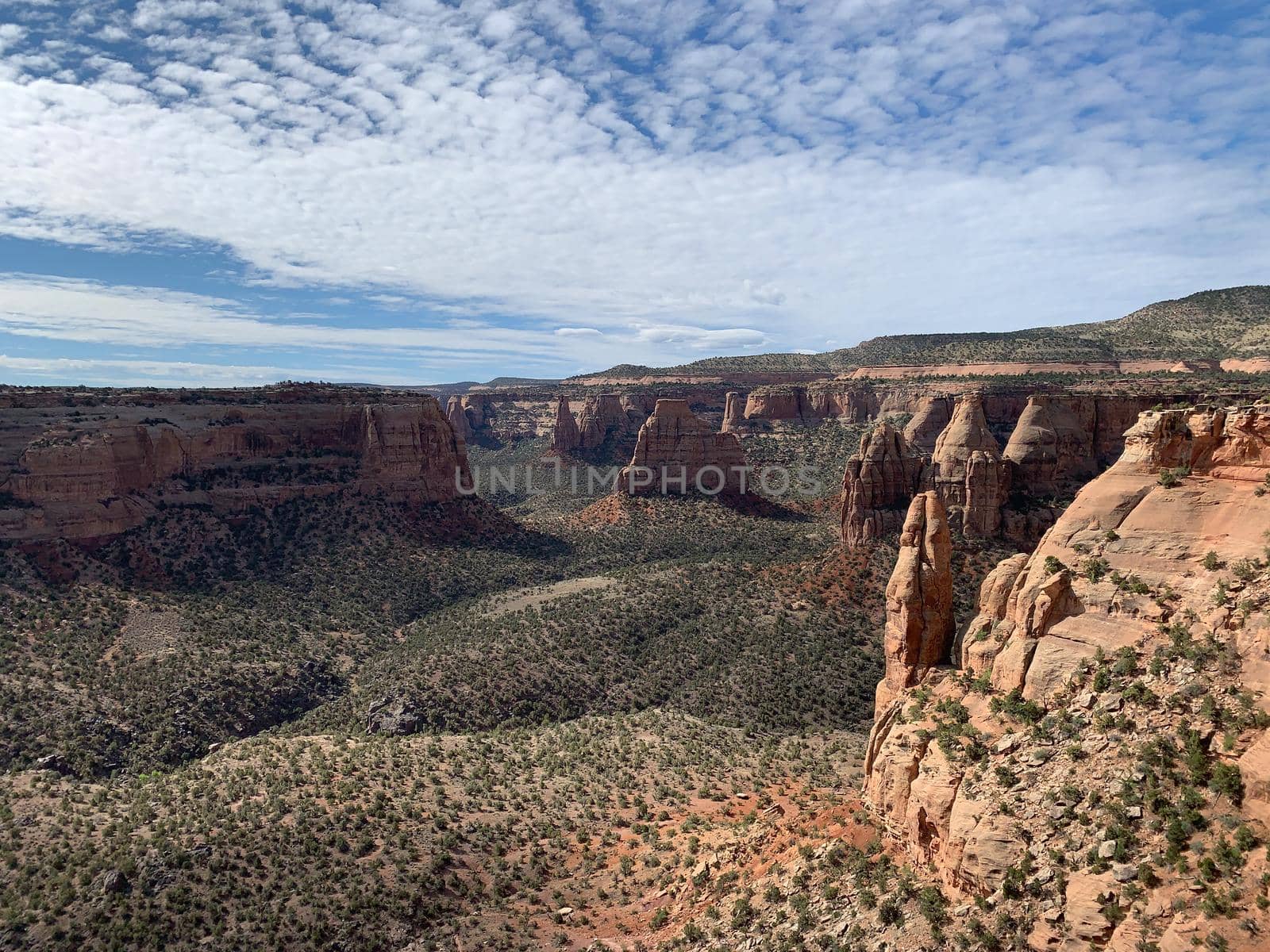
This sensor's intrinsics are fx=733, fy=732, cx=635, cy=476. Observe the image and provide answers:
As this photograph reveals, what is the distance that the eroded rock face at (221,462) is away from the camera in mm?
61375

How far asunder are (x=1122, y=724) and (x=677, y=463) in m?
82.3

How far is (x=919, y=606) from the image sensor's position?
2930cm

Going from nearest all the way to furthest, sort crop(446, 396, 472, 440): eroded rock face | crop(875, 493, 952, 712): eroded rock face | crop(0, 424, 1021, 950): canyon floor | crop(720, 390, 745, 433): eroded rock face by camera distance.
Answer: crop(0, 424, 1021, 950): canyon floor → crop(875, 493, 952, 712): eroded rock face → crop(720, 390, 745, 433): eroded rock face → crop(446, 396, 472, 440): eroded rock face

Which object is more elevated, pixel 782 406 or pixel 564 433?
pixel 782 406

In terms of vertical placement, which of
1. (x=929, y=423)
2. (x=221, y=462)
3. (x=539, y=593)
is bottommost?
(x=539, y=593)

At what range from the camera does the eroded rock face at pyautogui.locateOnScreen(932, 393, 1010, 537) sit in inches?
2042

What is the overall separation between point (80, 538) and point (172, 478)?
36.0 feet

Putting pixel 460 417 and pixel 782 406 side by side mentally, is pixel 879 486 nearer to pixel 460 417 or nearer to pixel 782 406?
pixel 782 406

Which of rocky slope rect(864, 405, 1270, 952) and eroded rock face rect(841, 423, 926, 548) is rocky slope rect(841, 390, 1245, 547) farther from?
rocky slope rect(864, 405, 1270, 952)

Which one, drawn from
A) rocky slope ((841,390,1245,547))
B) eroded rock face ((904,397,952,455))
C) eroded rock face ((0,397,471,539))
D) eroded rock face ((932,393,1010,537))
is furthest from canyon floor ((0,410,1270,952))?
eroded rock face ((904,397,952,455))

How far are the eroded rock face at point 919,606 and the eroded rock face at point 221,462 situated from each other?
63.1 m

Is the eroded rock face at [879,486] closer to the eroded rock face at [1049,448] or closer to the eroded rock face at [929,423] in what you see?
the eroded rock face at [1049,448]

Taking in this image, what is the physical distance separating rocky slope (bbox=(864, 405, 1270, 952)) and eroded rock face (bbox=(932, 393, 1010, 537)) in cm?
3024

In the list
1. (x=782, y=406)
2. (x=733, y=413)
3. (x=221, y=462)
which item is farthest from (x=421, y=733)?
(x=782, y=406)
